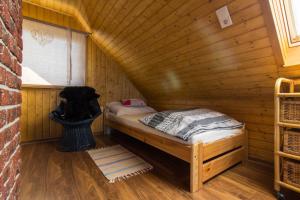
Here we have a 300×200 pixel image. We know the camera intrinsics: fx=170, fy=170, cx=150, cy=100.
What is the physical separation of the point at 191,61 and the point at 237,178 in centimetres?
146

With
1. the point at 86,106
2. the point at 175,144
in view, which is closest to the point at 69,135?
the point at 86,106

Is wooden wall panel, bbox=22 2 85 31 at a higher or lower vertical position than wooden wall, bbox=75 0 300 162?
higher

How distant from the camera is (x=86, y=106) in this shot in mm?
2986

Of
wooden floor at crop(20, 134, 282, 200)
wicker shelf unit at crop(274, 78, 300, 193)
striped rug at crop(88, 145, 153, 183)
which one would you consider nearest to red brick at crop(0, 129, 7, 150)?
wooden floor at crop(20, 134, 282, 200)

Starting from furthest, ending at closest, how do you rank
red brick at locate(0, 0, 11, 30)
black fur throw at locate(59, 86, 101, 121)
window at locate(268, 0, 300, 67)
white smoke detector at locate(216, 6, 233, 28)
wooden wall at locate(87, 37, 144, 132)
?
wooden wall at locate(87, 37, 144, 132) < black fur throw at locate(59, 86, 101, 121) < white smoke detector at locate(216, 6, 233, 28) < window at locate(268, 0, 300, 67) < red brick at locate(0, 0, 11, 30)

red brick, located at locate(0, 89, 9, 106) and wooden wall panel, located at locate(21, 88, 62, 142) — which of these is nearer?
red brick, located at locate(0, 89, 9, 106)

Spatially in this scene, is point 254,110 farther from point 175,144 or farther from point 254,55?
point 175,144

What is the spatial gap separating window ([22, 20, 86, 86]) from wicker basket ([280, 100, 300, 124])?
3.24m

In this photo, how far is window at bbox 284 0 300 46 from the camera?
4.62 feet

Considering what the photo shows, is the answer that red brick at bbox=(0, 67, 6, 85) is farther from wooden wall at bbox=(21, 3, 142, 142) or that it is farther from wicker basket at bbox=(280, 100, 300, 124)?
wooden wall at bbox=(21, 3, 142, 142)

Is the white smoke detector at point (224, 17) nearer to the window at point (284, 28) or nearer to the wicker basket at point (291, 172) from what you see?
the window at point (284, 28)

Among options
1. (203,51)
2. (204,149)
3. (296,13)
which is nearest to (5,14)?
(204,149)

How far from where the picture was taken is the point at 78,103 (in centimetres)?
298

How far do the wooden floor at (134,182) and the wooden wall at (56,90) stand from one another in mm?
785
